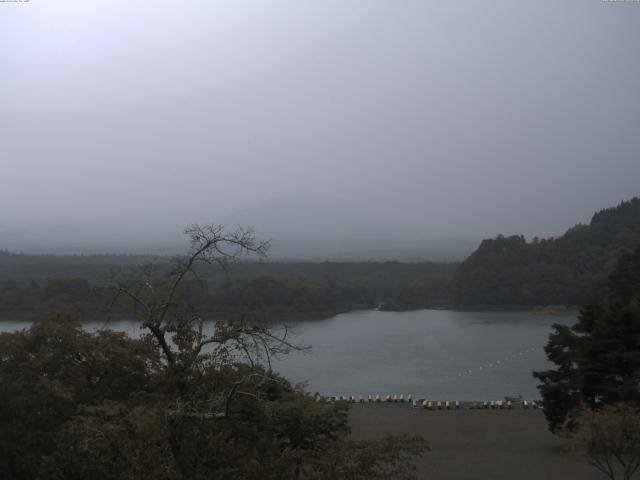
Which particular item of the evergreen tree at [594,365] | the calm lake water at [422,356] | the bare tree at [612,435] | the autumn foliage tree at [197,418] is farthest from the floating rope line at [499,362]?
the autumn foliage tree at [197,418]

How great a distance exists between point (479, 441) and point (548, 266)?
2752 centimetres

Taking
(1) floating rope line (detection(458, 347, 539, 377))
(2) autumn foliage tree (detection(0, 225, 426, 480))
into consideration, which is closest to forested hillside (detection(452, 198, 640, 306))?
(1) floating rope line (detection(458, 347, 539, 377))

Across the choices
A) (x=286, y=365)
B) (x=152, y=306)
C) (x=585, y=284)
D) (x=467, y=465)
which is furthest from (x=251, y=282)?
(x=152, y=306)

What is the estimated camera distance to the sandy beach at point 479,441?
6504mm

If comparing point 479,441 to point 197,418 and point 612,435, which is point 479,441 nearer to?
point 612,435

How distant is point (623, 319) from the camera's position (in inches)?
284

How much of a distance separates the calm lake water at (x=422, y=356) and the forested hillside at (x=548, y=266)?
3.66 meters

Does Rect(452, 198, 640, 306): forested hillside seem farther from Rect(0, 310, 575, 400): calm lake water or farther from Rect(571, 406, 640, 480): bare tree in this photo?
Rect(571, 406, 640, 480): bare tree

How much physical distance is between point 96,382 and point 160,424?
264 cm

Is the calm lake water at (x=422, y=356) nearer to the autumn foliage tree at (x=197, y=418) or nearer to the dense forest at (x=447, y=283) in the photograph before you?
the dense forest at (x=447, y=283)

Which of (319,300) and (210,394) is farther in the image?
(319,300)

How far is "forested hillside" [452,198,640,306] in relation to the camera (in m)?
31.8

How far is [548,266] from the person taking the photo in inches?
1331

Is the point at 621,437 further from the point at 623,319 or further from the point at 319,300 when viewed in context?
the point at 319,300
